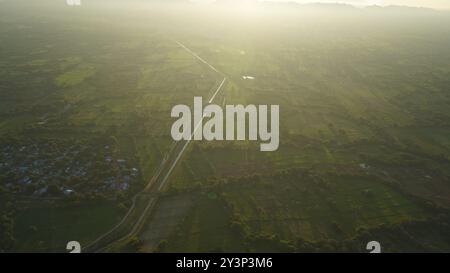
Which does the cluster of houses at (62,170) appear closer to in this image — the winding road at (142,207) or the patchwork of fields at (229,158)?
the patchwork of fields at (229,158)

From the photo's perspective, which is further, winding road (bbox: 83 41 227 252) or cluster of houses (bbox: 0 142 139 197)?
cluster of houses (bbox: 0 142 139 197)

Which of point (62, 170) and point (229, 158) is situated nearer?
point (62, 170)

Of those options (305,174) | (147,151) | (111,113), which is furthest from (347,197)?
(111,113)

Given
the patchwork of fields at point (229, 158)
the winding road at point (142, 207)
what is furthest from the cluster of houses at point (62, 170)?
the winding road at point (142, 207)

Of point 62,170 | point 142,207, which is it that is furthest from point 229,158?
point 62,170

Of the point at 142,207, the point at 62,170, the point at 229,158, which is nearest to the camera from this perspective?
the point at 142,207

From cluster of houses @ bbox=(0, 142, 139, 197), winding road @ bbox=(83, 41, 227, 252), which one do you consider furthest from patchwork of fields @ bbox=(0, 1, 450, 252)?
winding road @ bbox=(83, 41, 227, 252)

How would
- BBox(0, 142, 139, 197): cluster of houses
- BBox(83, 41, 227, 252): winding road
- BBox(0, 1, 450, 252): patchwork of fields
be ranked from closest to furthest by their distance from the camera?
BBox(83, 41, 227, 252): winding road → BBox(0, 1, 450, 252): patchwork of fields → BBox(0, 142, 139, 197): cluster of houses

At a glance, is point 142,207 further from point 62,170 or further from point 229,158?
point 229,158

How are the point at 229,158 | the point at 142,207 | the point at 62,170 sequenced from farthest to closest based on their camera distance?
the point at 229,158 < the point at 62,170 < the point at 142,207

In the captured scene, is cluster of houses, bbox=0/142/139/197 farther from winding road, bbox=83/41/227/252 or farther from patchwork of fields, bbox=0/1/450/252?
winding road, bbox=83/41/227/252
